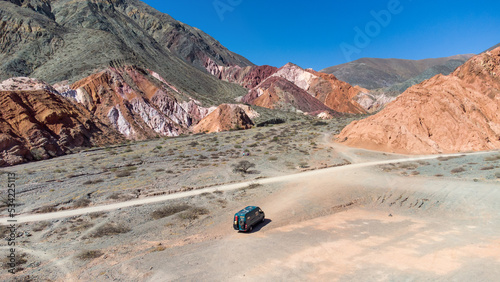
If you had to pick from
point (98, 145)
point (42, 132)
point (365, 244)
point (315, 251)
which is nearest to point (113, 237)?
point (315, 251)

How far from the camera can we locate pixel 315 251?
13883 mm

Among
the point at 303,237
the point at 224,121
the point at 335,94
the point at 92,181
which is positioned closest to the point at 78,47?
the point at 224,121

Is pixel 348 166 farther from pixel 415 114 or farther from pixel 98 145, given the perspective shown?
pixel 98 145

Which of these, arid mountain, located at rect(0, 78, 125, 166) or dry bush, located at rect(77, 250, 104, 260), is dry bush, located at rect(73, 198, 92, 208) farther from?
arid mountain, located at rect(0, 78, 125, 166)

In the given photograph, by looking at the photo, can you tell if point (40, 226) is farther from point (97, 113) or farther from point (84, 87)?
point (84, 87)

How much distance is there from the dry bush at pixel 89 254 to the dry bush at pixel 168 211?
464cm

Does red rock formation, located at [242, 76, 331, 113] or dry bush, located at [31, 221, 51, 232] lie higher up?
red rock formation, located at [242, 76, 331, 113]

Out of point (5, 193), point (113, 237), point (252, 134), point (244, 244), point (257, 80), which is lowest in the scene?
point (244, 244)

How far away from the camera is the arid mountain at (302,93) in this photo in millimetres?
95750

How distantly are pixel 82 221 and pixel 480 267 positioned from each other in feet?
68.8

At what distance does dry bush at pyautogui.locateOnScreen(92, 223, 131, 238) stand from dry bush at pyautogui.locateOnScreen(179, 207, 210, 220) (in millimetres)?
3447

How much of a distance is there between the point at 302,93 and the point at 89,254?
9452 cm

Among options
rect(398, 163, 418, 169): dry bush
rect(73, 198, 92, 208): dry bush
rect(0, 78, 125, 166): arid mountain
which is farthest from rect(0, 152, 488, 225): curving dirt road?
rect(0, 78, 125, 166): arid mountain

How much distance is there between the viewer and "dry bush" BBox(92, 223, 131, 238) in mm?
16250
